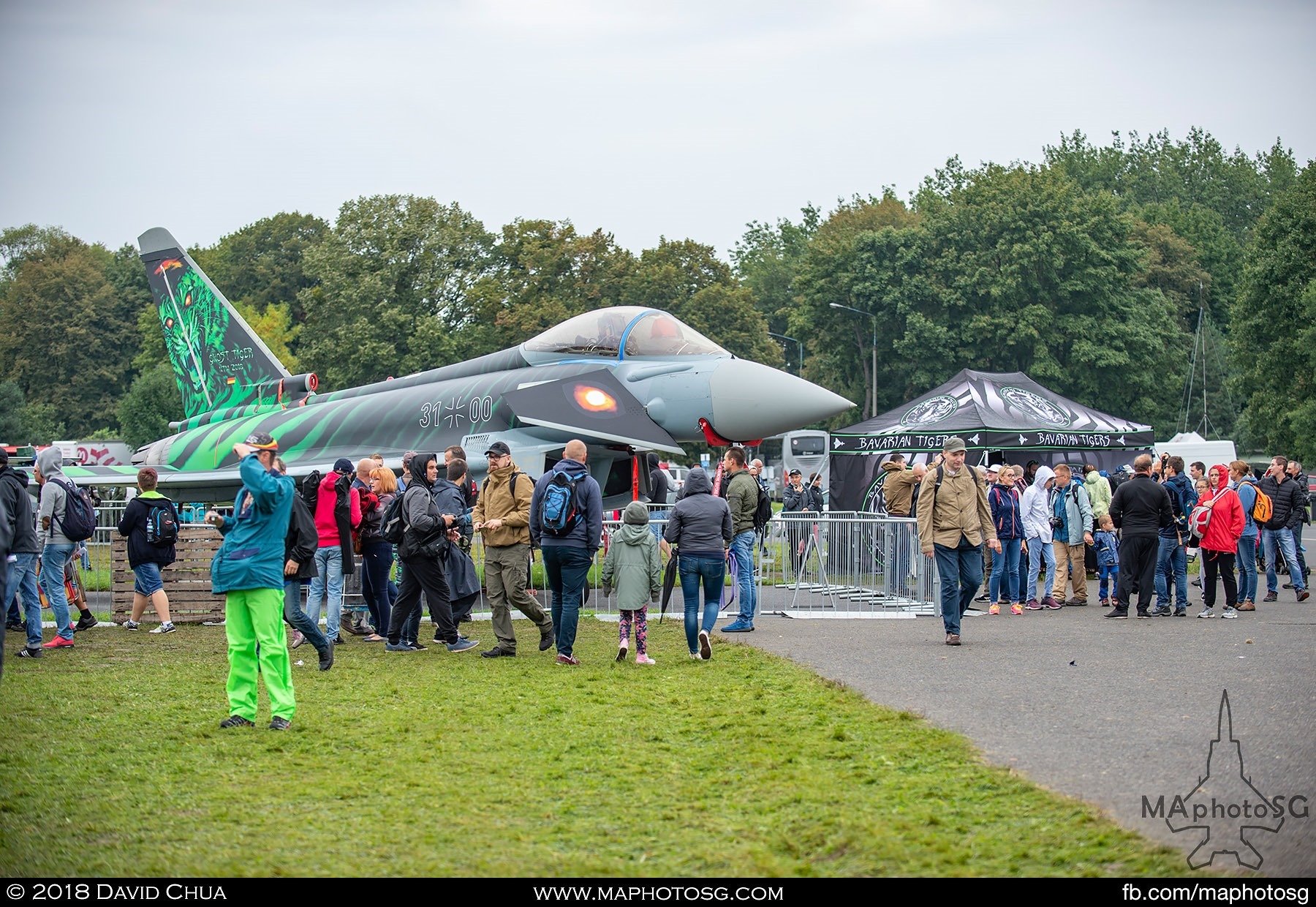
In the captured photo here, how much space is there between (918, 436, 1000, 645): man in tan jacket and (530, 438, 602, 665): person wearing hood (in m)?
3.08

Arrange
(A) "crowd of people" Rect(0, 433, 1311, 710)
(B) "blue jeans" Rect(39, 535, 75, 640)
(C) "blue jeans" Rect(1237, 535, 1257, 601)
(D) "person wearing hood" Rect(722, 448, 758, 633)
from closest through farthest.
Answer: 1. (A) "crowd of people" Rect(0, 433, 1311, 710)
2. (B) "blue jeans" Rect(39, 535, 75, 640)
3. (D) "person wearing hood" Rect(722, 448, 758, 633)
4. (C) "blue jeans" Rect(1237, 535, 1257, 601)

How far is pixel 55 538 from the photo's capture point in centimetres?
1131

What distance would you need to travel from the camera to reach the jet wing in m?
15.7

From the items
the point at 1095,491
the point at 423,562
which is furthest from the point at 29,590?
the point at 1095,491

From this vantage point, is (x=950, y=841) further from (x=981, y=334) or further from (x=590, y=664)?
(x=981, y=334)

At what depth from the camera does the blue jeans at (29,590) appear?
10633mm

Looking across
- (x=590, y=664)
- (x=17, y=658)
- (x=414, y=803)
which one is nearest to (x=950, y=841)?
(x=414, y=803)

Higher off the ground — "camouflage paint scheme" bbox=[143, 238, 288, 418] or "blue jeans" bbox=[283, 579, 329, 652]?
"camouflage paint scheme" bbox=[143, 238, 288, 418]

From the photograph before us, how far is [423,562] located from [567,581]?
1.52 metres

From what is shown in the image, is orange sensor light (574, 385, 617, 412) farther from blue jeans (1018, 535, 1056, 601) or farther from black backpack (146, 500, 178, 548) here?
blue jeans (1018, 535, 1056, 601)

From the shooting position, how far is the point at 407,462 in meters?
10.9

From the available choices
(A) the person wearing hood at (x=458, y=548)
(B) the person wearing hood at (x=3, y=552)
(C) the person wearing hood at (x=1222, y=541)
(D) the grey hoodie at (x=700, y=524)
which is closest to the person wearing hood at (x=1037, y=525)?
(C) the person wearing hood at (x=1222, y=541)

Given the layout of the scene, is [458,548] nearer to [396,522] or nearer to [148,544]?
[396,522]

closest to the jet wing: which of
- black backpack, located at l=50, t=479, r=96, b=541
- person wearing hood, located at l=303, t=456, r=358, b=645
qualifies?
person wearing hood, located at l=303, t=456, r=358, b=645
